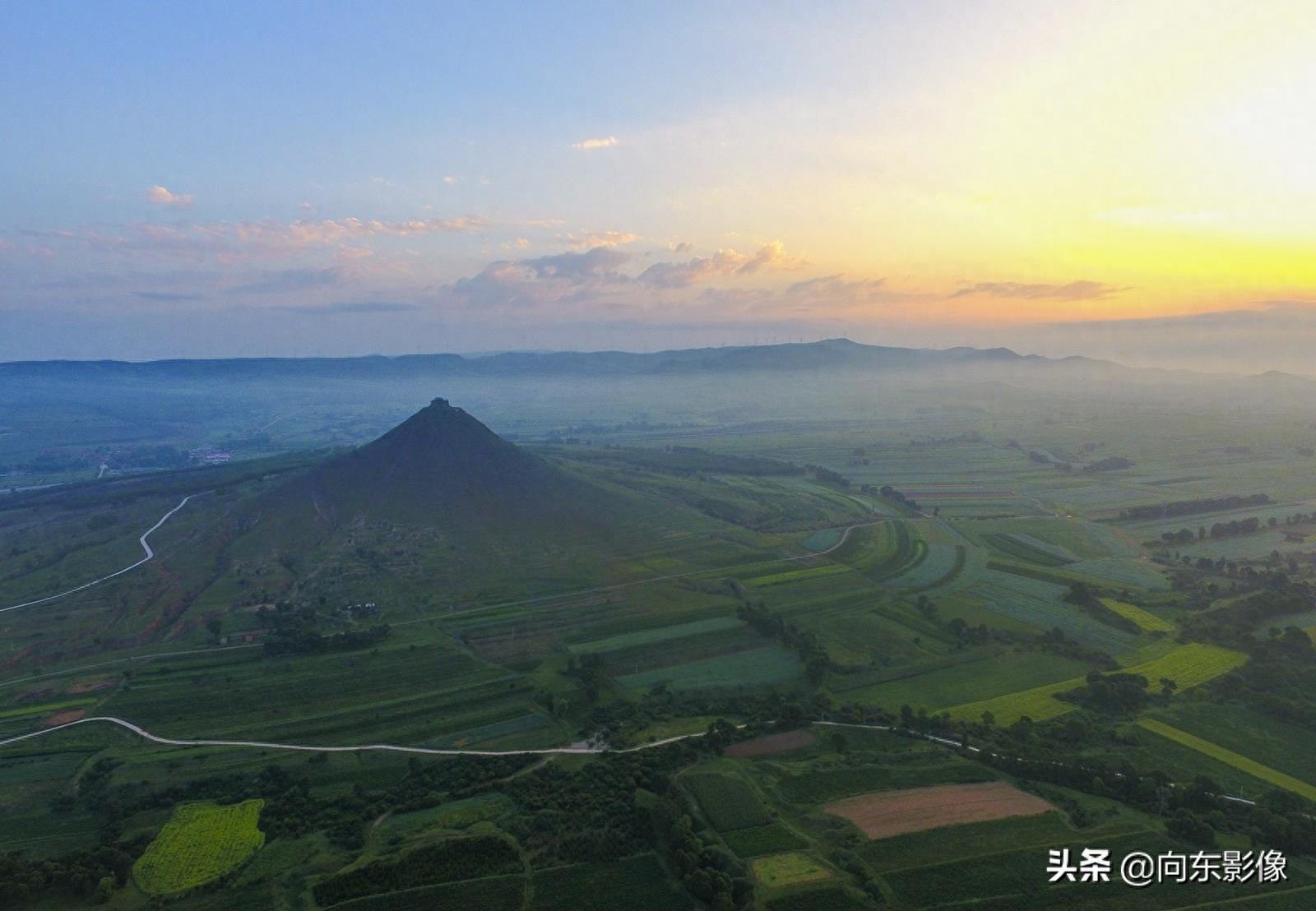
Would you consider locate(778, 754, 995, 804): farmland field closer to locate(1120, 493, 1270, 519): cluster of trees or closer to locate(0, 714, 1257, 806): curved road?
locate(0, 714, 1257, 806): curved road

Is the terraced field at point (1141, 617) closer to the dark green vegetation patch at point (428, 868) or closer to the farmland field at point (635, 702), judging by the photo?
the farmland field at point (635, 702)

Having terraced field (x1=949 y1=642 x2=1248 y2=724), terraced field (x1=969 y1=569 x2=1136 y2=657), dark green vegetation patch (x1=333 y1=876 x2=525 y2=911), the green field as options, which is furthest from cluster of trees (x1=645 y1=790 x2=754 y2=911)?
terraced field (x1=969 y1=569 x2=1136 y2=657)

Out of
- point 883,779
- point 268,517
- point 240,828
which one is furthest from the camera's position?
point 268,517

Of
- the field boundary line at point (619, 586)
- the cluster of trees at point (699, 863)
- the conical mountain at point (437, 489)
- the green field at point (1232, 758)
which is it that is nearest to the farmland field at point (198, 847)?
the cluster of trees at point (699, 863)

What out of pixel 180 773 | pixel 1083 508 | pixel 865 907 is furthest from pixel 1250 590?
pixel 180 773

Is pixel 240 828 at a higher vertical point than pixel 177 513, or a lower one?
lower

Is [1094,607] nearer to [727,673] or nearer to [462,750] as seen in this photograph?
[727,673]

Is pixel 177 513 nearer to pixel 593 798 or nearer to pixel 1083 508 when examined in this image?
pixel 593 798
